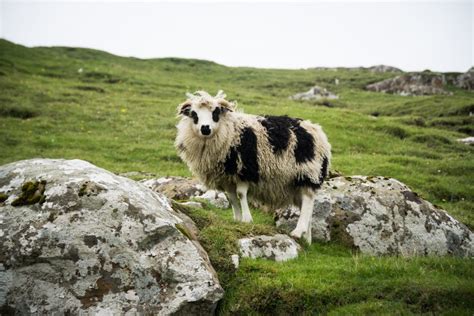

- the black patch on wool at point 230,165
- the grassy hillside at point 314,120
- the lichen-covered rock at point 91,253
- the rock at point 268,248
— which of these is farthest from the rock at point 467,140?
the lichen-covered rock at point 91,253

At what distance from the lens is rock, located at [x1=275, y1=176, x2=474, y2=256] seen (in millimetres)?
11953

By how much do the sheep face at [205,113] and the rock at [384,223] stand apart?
382cm

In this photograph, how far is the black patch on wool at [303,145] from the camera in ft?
38.9

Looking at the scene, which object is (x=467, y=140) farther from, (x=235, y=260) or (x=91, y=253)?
(x=91, y=253)

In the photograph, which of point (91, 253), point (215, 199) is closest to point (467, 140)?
point (215, 199)

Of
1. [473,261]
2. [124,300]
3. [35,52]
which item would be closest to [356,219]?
[473,261]

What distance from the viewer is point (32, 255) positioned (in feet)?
23.1

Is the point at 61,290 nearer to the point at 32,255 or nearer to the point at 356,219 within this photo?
the point at 32,255

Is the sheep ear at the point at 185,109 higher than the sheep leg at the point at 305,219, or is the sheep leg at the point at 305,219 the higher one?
the sheep ear at the point at 185,109

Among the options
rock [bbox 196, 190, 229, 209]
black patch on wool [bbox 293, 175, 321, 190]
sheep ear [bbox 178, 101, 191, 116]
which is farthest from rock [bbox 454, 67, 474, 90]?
sheep ear [bbox 178, 101, 191, 116]

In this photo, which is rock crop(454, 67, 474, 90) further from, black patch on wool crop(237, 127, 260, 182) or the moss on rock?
the moss on rock

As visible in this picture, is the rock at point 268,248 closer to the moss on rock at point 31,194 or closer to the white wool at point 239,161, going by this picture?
the white wool at point 239,161

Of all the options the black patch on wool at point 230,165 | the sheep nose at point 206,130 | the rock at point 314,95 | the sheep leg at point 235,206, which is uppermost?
the rock at point 314,95

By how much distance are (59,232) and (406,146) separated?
24.6 meters
